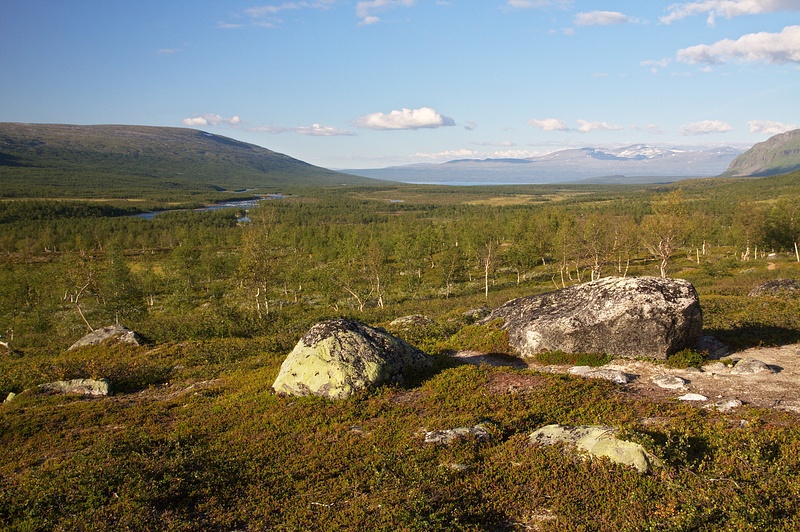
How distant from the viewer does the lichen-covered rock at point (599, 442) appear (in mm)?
10109

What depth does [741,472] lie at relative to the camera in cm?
952

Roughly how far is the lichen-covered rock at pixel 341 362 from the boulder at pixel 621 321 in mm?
6094

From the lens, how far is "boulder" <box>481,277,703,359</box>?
18.0 meters

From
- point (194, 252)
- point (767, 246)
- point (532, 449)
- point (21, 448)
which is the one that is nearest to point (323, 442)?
point (532, 449)

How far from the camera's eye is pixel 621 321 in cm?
1856

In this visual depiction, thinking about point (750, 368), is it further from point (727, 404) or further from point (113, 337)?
point (113, 337)

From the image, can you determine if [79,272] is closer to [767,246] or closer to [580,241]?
[580,241]

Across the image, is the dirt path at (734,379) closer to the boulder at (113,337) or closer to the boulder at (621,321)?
the boulder at (621,321)

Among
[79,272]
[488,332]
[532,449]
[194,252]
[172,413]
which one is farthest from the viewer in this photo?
[194,252]

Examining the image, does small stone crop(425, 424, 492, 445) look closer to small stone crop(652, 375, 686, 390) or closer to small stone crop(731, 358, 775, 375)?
small stone crop(652, 375, 686, 390)

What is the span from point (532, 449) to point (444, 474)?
251 centimetres

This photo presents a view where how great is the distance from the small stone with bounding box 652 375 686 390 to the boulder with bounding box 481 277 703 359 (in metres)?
2.07

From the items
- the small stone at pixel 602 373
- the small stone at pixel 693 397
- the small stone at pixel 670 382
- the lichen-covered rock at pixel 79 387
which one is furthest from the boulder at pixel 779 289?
the lichen-covered rock at pixel 79 387

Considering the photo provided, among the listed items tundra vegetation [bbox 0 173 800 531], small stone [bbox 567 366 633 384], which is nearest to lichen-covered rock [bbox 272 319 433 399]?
tundra vegetation [bbox 0 173 800 531]
